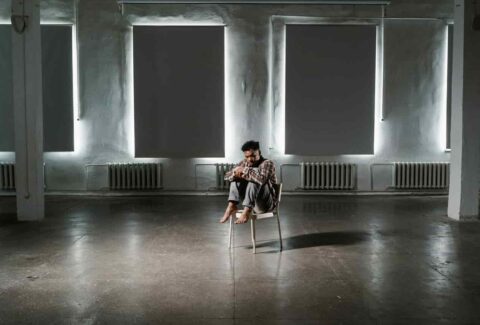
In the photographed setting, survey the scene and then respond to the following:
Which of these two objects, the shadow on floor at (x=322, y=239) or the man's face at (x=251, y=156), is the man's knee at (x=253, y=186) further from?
the shadow on floor at (x=322, y=239)

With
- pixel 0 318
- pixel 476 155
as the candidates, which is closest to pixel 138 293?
pixel 0 318

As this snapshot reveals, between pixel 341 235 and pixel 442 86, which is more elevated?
pixel 442 86

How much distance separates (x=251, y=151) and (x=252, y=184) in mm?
377

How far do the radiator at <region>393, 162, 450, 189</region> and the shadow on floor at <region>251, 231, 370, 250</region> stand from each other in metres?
3.84

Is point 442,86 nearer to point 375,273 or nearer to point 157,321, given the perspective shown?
point 375,273

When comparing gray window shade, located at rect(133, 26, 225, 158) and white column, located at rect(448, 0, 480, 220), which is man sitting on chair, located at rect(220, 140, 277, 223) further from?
gray window shade, located at rect(133, 26, 225, 158)

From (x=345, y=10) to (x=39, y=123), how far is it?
19.4 ft

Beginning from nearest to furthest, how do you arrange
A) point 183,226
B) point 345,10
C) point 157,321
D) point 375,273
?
point 157,321 < point 375,273 < point 183,226 < point 345,10

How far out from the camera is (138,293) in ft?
13.3

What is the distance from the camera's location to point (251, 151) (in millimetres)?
5660

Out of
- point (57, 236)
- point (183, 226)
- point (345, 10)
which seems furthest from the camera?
point (345, 10)

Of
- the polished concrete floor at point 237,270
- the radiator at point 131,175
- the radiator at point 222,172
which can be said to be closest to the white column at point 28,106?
the polished concrete floor at point 237,270

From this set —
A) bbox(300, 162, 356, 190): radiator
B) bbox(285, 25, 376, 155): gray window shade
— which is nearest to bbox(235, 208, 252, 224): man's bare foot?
bbox(300, 162, 356, 190): radiator

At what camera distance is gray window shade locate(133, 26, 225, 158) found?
32.5ft
